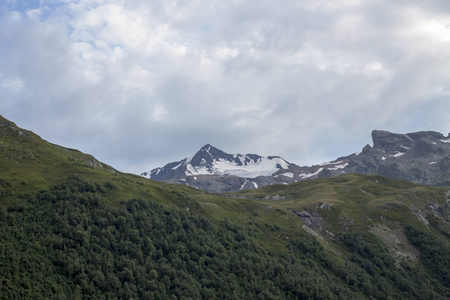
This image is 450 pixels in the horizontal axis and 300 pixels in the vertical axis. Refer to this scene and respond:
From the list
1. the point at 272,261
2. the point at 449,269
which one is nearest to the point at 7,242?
the point at 272,261

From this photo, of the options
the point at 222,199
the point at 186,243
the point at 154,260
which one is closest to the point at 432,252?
the point at 222,199

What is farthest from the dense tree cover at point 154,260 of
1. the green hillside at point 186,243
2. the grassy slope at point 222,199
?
the grassy slope at point 222,199

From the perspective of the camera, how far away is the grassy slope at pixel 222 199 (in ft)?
338

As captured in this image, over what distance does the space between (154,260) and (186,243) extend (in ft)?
48.4

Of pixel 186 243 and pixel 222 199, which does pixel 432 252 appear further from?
pixel 186 243

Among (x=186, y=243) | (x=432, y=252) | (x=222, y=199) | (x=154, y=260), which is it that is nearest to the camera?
(x=154, y=260)

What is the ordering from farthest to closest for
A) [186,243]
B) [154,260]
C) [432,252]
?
[432,252], [186,243], [154,260]

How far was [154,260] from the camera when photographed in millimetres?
87438

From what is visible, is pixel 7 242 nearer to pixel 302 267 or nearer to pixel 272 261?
pixel 272 261

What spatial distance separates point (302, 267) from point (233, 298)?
118 feet

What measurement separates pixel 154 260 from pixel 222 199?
78758 millimetres

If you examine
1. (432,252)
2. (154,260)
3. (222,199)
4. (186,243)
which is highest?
(222,199)

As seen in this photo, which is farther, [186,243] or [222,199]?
[222,199]

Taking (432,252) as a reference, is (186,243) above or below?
above
